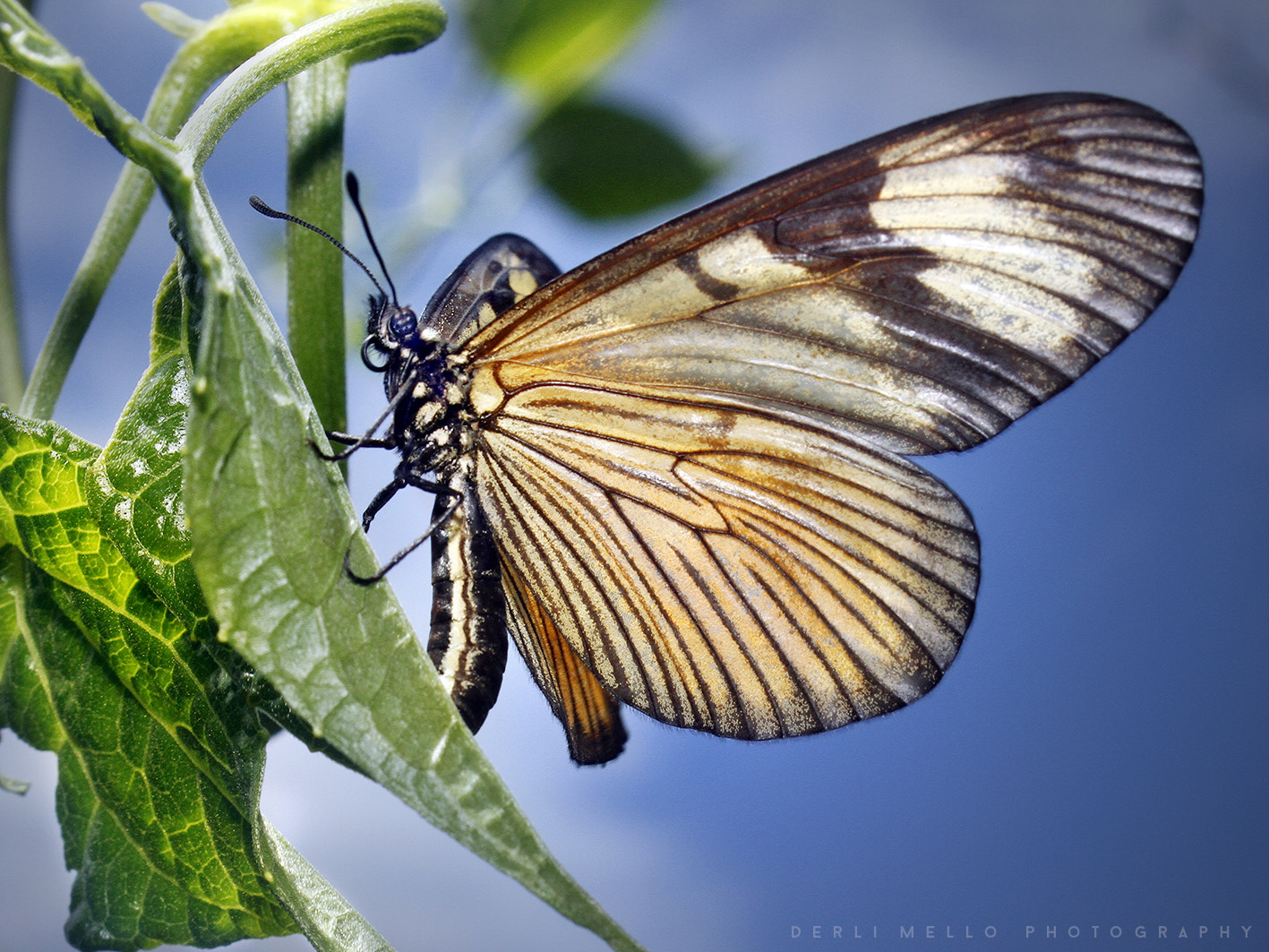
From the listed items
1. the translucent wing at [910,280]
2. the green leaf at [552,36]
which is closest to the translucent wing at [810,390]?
the translucent wing at [910,280]

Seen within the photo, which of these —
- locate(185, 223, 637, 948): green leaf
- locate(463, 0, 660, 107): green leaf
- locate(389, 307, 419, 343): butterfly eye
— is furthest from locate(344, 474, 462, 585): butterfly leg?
locate(463, 0, 660, 107): green leaf

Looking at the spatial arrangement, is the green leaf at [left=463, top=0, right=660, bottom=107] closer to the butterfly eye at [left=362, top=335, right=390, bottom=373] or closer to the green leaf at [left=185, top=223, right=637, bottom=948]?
the butterfly eye at [left=362, top=335, right=390, bottom=373]

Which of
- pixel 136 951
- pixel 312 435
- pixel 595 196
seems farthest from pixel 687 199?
pixel 136 951

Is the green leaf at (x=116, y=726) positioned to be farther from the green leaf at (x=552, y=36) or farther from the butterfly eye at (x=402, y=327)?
the green leaf at (x=552, y=36)

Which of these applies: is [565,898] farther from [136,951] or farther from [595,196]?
[595,196]

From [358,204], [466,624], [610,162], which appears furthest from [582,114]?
[466,624]

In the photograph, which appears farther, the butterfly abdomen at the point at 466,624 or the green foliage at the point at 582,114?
the green foliage at the point at 582,114
